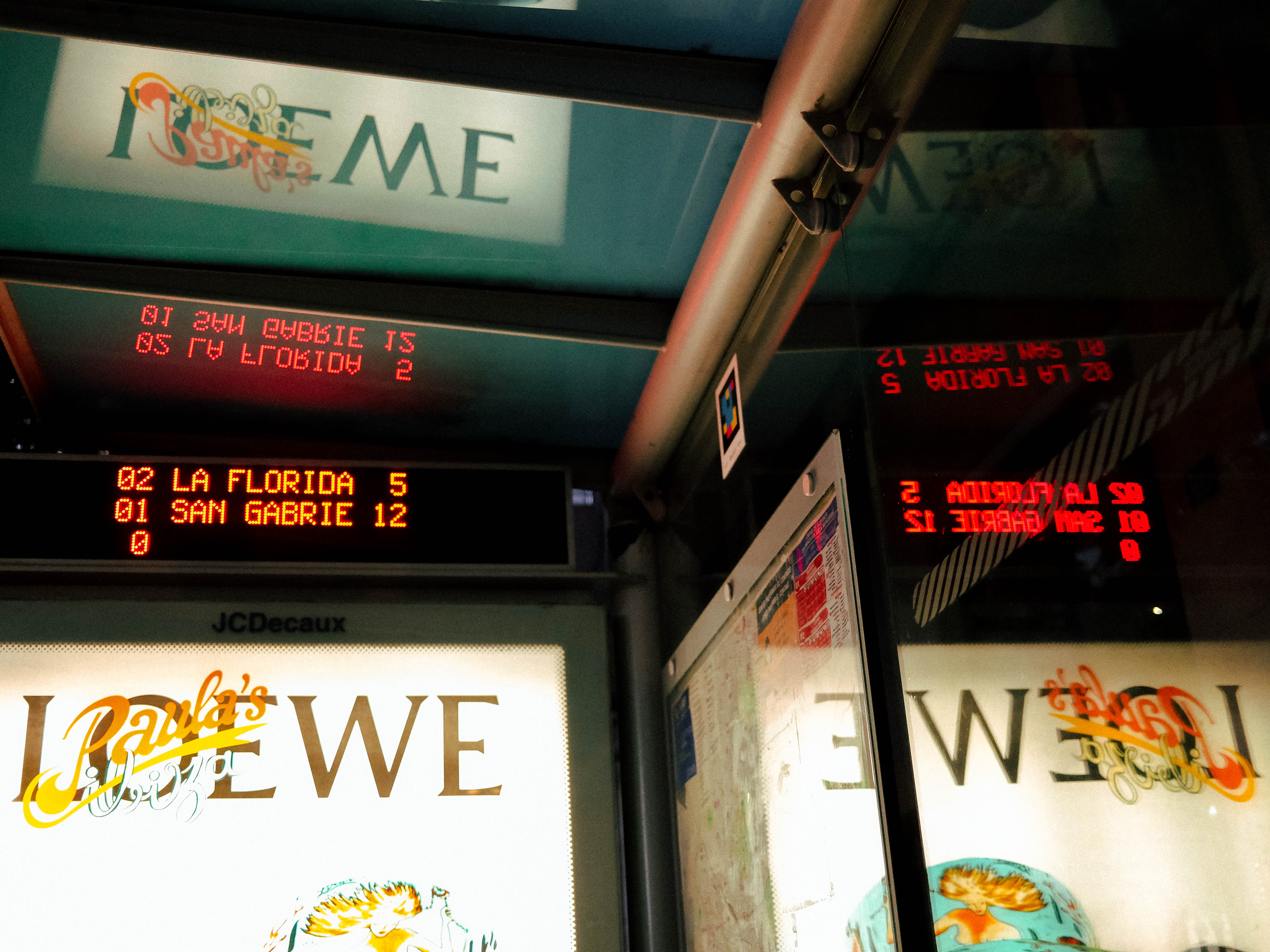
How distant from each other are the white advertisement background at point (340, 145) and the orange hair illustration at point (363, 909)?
1.64 m

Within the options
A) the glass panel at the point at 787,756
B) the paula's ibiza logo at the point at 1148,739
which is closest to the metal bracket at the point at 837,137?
the glass panel at the point at 787,756

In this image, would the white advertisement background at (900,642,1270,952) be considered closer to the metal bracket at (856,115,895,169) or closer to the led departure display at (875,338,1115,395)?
the led departure display at (875,338,1115,395)

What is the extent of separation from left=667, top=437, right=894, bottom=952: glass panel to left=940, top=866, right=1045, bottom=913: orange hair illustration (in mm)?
189

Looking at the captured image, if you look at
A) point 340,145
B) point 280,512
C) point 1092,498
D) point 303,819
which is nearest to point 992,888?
point 1092,498

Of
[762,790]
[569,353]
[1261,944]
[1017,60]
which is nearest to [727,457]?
[569,353]

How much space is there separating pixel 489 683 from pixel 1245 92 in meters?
2.45

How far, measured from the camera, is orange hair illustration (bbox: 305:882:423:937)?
2695mm

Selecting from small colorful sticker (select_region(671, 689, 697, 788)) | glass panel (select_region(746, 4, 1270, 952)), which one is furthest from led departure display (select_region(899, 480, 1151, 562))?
small colorful sticker (select_region(671, 689, 697, 788))

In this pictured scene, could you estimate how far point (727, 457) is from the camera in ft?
8.34

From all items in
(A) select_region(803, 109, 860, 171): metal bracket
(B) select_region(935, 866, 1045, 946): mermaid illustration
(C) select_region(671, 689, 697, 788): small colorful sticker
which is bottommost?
(B) select_region(935, 866, 1045, 946): mermaid illustration

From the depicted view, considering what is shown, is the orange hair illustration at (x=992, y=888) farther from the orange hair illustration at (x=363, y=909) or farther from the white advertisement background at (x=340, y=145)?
the orange hair illustration at (x=363, y=909)

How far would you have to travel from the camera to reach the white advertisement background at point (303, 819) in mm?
2646

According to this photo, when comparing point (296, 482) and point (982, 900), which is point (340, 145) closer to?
point (296, 482)

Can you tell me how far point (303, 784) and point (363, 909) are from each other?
1.16 ft
